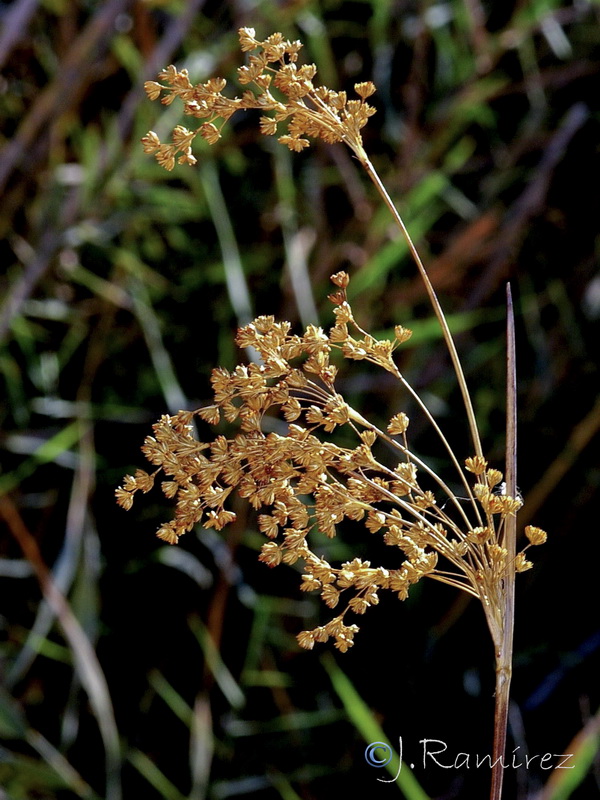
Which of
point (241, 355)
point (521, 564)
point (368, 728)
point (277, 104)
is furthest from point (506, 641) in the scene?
point (241, 355)

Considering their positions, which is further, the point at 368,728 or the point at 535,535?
the point at 368,728

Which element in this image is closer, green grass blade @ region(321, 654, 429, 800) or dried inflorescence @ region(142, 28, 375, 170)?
dried inflorescence @ region(142, 28, 375, 170)

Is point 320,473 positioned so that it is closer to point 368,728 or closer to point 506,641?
point 506,641

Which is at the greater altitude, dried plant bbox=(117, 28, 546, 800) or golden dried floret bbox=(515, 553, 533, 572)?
dried plant bbox=(117, 28, 546, 800)

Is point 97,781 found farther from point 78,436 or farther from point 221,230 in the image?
point 221,230

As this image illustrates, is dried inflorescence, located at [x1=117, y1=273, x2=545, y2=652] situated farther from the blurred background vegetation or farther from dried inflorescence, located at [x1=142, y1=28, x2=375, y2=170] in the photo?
the blurred background vegetation

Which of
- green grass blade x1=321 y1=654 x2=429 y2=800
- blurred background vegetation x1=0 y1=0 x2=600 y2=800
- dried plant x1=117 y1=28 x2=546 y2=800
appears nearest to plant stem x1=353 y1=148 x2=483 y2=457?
dried plant x1=117 y1=28 x2=546 y2=800

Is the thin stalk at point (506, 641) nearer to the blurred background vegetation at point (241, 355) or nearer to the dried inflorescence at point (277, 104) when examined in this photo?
the dried inflorescence at point (277, 104)

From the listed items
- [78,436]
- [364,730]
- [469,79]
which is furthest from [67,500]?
[469,79]
